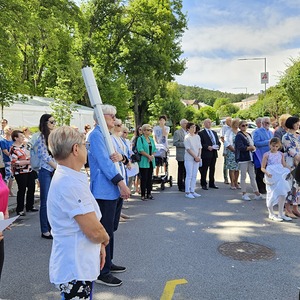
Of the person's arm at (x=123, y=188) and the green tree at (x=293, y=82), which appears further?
the green tree at (x=293, y=82)

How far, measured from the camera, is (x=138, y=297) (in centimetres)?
334

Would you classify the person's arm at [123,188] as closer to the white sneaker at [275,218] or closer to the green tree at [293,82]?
the white sneaker at [275,218]

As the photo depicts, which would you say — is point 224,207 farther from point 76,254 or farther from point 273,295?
point 76,254

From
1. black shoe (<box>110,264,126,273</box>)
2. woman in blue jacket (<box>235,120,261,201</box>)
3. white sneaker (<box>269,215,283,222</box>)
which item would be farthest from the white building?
black shoe (<box>110,264,126,273</box>)

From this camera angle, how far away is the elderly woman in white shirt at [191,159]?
8109 mm

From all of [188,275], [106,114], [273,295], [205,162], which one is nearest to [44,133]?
[106,114]

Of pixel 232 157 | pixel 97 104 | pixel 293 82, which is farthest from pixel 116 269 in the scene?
pixel 293 82

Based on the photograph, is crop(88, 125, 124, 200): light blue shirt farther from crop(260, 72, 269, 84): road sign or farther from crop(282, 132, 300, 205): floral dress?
crop(260, 72, 269, 84): road sign

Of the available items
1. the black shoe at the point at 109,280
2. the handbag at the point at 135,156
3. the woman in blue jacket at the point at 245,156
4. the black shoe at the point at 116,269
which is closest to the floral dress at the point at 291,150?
the woman in blue jacket at the point at 245,156

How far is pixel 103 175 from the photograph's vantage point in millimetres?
3436

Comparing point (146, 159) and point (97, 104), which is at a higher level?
point (97, 104)

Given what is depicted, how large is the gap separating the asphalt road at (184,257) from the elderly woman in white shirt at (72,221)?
1393 millimetres

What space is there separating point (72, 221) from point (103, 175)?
1.37m

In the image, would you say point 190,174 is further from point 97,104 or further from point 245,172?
→ point 97,104
